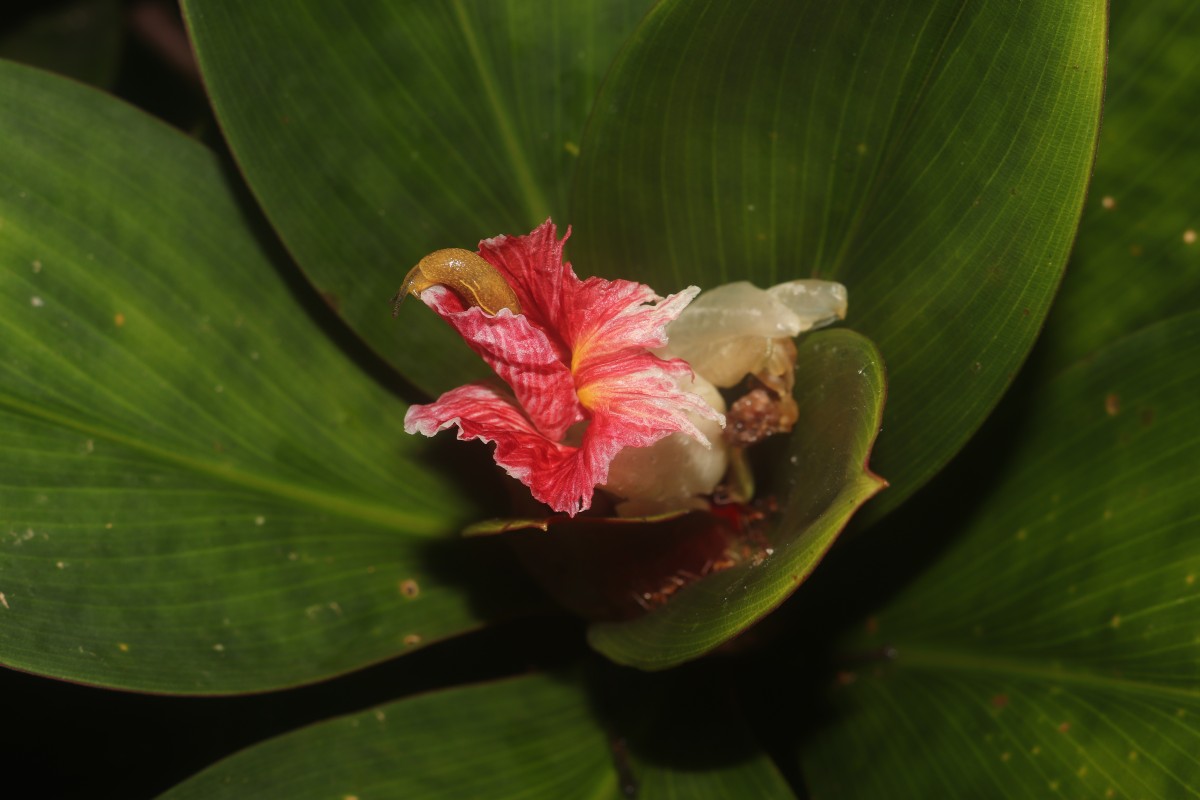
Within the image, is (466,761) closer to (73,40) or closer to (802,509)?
(802,509)

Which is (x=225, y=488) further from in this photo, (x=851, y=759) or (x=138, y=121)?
(x=851, y=759)

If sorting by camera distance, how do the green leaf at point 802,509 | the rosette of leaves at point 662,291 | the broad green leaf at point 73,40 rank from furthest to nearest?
the broad green leaf at point 73,40 → the rosette of leaves at point 662,291 → the green leaf at point 802,509

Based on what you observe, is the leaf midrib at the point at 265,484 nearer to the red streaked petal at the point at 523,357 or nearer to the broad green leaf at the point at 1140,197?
the red streaked petal at the point at 523,357

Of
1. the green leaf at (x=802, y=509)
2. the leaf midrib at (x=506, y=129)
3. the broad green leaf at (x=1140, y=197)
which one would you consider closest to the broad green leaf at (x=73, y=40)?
the leaf midrib at (x=506, y=129)

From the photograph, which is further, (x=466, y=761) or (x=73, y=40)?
(x=73, y=40)

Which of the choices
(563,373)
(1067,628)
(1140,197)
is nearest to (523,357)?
(563,373)
